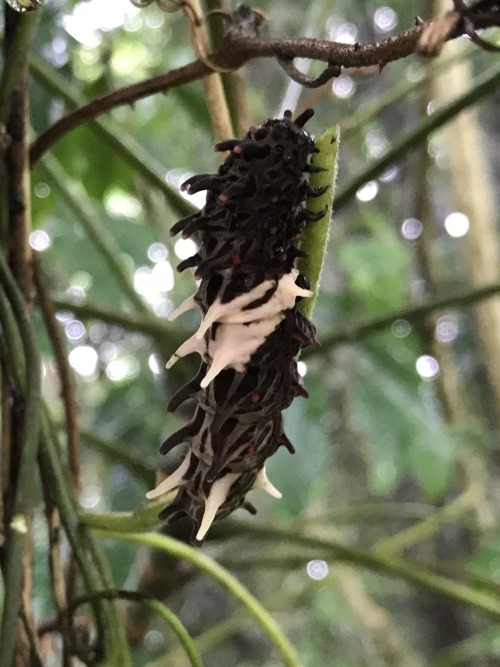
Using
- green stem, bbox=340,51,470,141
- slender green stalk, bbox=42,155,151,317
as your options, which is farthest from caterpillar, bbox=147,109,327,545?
green stem, bbox=340,51,470,141

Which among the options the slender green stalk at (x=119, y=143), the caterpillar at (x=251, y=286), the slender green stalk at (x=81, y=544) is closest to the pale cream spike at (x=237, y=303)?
the caterpillar at (x=251, y=286)

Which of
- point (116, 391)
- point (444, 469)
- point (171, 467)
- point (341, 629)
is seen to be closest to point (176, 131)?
point (116, 391)

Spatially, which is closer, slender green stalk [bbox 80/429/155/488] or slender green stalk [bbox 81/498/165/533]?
slender green stalk [bbox 81/498/165/533]

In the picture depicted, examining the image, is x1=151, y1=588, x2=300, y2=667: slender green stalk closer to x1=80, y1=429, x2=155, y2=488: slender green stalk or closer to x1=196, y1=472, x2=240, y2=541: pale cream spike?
x1=80, y1=429, x2=155, y2=488: slender green stalk

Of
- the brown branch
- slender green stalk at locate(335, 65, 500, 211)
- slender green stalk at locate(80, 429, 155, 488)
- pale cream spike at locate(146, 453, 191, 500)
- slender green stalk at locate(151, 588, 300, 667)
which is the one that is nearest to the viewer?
the brown branch

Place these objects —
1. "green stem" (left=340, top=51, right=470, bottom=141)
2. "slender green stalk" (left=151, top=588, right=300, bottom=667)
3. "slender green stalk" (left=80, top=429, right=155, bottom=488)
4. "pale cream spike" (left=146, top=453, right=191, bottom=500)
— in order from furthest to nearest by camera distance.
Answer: "slender green stalk" (left=151, top=588, right=300, bottom=667), "green stem" (left=340, top=51, right=470, bottom=141), "slender green stalk" (left=80, top=429, right=155, bottom=488), "pale cream spike" (left=146, top=453, right=191, bottom=500)

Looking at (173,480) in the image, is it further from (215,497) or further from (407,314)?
(407,314)
